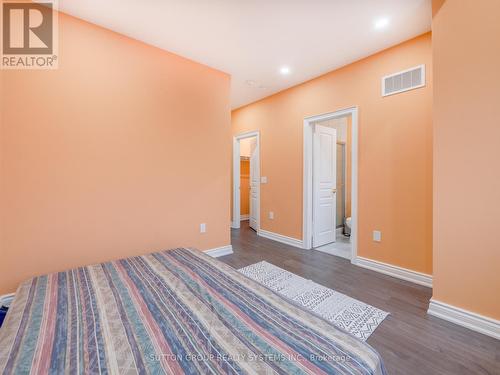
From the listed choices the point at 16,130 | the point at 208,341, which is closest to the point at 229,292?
the point at 208,341

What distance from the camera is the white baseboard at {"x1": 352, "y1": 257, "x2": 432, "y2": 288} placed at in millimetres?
2426

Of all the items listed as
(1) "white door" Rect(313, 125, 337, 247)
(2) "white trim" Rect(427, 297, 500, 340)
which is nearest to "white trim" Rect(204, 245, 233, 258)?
(1) "white door" Rect(313, 125, 337, 247)

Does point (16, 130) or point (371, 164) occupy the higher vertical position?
point (16, 130)

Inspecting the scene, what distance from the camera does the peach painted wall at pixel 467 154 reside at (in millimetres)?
1626

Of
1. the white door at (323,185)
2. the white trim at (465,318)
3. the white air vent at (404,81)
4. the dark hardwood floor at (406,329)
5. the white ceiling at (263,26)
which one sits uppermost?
the white ceiling at (263,26)

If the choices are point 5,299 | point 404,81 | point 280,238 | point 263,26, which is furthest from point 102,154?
point 404,81

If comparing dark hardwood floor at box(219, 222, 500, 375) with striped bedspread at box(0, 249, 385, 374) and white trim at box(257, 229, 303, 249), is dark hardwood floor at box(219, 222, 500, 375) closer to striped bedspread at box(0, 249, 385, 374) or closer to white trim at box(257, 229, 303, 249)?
white trim at box(257, 229, 303, 249)

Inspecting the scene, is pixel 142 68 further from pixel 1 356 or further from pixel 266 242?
pixel 266 242

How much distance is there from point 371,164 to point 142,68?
2.99 m

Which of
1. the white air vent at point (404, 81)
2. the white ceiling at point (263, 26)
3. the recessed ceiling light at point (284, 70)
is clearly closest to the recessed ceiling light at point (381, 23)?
the white ceiling at point (263, 26)

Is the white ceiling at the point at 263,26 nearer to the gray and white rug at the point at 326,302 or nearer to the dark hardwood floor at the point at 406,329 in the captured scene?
the gray and white rug at the point at 326,302

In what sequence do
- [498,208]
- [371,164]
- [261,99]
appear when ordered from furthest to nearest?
[261,99], [371,164], [498,208]

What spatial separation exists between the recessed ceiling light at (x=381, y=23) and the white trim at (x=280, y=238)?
297 centimetres

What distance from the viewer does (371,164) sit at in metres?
2.86
